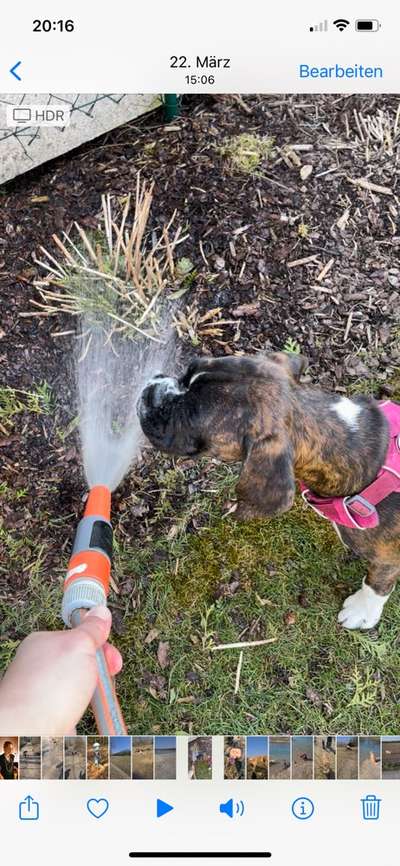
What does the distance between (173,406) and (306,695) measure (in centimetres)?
185

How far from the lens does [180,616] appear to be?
3793 millimetres

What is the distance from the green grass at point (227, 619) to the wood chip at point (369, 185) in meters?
1.86

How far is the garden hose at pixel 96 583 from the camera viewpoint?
2500 mm

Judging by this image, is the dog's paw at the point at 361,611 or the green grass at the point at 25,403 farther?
the green grass at the point at 25,403

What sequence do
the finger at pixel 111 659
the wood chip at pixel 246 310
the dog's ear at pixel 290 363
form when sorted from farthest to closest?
the wood chip at pixel 246 310, the dog's ear at pixel 290 363, the finger at pixel 111 659

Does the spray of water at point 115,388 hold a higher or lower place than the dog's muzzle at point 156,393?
lower

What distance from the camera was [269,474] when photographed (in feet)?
9.02

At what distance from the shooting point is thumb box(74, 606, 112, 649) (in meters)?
2.47

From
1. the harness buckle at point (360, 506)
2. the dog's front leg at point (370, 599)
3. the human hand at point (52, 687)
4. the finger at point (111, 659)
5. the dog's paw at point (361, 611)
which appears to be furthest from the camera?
the dog's paw at point (361, 611)
